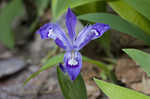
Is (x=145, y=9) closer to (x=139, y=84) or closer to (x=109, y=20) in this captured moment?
(x=109, y=20)

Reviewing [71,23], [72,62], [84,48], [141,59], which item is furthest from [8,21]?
[141,59]

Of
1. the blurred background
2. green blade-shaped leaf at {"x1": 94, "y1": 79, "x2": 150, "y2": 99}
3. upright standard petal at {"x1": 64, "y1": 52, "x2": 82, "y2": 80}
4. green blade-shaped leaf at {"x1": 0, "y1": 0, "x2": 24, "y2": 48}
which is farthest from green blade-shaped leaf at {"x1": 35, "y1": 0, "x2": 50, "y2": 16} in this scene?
green blade-shaped leaf at {"x1": 94, "y1": 79, "x2": 150, "y2": 99}

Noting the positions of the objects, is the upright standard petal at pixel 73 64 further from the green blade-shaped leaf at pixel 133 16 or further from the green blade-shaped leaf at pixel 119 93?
the green blade-shaped leaf at pixel 133 16

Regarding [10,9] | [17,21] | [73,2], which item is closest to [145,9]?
[73,2]

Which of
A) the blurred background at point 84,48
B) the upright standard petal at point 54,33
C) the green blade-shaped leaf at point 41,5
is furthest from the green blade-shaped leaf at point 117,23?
the green blade-shaped leaf at point 41,5

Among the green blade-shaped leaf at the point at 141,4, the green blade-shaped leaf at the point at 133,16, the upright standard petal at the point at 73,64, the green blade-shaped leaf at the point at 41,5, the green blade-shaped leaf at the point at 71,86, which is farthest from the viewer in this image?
the green blade-shaped leaf at the point at 41,5

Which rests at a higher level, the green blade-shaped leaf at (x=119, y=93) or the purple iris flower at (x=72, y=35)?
the purple iris flower at (x=72, y=35)

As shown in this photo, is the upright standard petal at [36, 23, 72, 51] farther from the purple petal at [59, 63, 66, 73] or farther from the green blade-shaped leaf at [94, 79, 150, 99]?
the green blade-shaped leaf at [94, 79, 150, 99]
